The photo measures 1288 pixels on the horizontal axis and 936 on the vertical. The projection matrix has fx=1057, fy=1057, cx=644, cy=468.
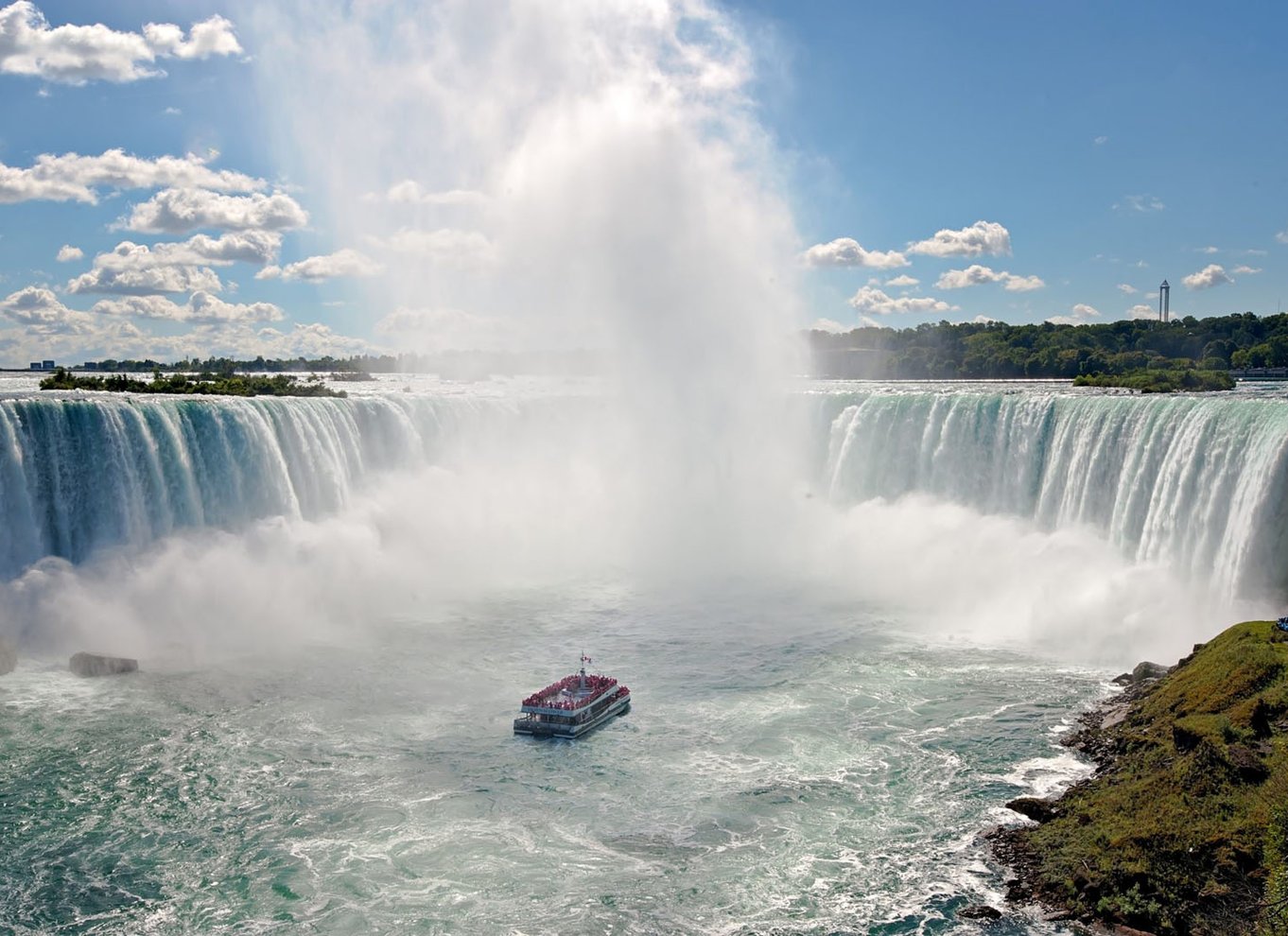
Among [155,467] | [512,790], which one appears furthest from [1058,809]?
[155,467]

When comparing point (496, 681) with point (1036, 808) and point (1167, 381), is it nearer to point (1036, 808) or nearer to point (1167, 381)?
point (1036, 808)

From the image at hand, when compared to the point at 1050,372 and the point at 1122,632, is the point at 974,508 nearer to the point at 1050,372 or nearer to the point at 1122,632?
the point at 1122,632

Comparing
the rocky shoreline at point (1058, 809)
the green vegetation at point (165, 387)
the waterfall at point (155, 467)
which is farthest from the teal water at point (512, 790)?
the green vegetation at point (165, 387)

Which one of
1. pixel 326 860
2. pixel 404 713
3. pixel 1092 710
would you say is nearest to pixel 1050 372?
pixel 1092 710

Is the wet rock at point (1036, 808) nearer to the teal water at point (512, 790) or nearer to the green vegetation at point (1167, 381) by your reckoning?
the teal water at point (512, 790)

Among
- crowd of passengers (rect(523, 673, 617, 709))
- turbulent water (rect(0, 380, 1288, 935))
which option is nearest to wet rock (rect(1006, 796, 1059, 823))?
turbulent water (rect(0, 380, 1288, 935))

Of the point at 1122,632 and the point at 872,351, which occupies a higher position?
the point at 872,351
